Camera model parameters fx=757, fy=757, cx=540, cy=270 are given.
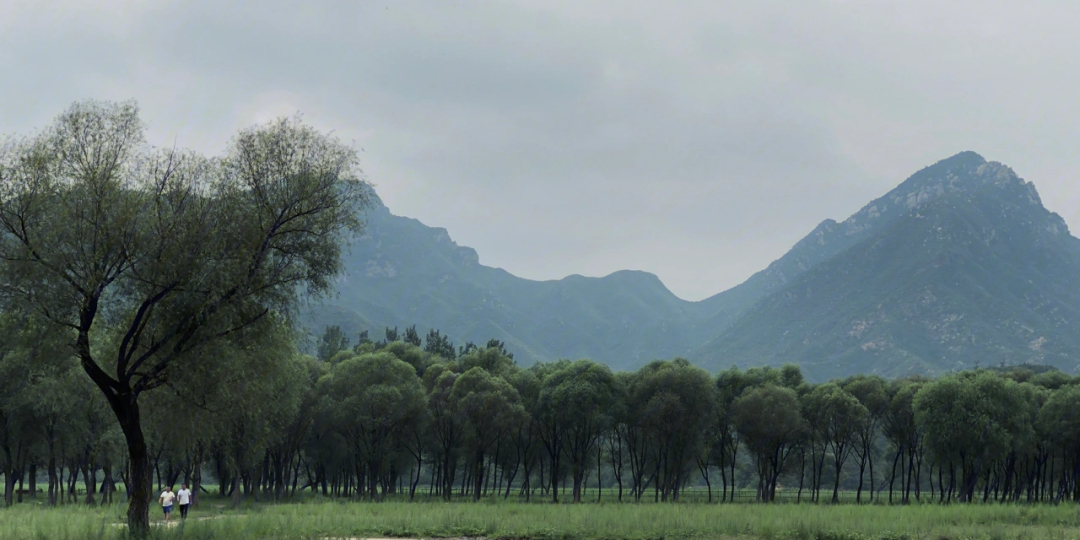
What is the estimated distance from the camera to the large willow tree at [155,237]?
83.2 ft

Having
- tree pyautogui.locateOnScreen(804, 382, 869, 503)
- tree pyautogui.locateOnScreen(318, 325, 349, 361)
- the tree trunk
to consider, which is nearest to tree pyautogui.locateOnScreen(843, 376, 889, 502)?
tree pyautogui.locateOnScreen(804, 382, 869, 503)

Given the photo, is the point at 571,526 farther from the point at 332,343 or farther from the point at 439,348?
the point at 332,343

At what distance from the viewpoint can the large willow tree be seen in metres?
25.4

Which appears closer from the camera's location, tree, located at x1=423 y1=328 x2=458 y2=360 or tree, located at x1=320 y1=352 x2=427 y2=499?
tree, located at x1=320 y1=352 x2=427 y2=499

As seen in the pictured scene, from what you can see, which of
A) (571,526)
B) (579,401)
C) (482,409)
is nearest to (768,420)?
(579,401)

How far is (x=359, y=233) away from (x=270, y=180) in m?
3.76

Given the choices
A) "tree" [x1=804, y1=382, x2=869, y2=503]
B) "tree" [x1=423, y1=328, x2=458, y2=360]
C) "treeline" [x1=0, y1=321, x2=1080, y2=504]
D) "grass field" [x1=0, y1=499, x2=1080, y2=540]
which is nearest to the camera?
"grass field" [x1=0, y1=499, x2=1080, y2=540]

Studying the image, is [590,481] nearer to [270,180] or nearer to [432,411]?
[432,411]

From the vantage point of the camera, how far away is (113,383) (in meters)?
27.3

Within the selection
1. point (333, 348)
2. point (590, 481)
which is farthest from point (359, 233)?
point (590, 481)

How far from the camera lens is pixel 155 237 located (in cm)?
2605

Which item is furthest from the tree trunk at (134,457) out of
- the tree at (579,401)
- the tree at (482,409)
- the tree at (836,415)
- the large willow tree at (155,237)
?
the tree at (836,415)

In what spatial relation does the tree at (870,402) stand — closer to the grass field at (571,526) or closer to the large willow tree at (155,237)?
the grass field at (571,526)

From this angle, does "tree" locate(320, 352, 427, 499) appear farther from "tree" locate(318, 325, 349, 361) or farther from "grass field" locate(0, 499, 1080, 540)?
"tree" locate(318, 325, 349, 361)
